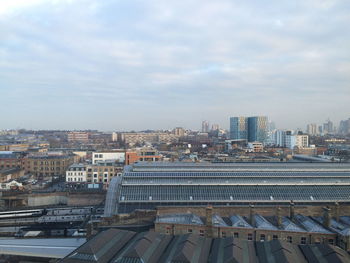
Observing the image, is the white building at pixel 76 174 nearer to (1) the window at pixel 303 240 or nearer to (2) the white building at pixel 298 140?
(1) the window at pixel 303 240

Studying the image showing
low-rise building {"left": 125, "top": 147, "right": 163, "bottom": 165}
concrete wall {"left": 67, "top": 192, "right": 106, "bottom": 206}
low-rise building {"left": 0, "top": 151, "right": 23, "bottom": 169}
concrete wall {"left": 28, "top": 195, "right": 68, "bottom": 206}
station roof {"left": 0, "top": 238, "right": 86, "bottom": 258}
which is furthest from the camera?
low-rise building {"left": 0, "top": 151, "right": 23, "bottom": 169}

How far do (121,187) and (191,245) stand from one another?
58.8 ft

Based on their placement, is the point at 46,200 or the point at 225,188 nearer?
the point at 225,188

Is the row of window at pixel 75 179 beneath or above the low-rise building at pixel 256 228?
beneath

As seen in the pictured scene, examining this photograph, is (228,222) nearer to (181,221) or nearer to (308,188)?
(181,221)

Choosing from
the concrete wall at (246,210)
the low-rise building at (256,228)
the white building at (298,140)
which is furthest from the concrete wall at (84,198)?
the white building at (298,140)

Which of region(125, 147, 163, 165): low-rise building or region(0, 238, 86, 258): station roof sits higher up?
region(125, 147, 163, 165): low-rise building

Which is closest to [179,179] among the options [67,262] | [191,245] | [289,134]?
[191,245]

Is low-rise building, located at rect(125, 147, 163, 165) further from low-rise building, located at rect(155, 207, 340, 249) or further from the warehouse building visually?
low-rise building, located at rect(155, 207, 340, 249)

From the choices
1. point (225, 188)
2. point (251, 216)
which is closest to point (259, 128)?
point (225, 188)

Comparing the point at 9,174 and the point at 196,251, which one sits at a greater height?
the point at 196,251

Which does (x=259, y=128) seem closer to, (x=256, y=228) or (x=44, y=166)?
(x=44, y=166)

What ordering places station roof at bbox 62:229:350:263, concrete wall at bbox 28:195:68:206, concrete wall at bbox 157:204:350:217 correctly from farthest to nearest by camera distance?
1. concrete wall at bbox 28:195:68:206
2. concrete wall at bbox 157:204:350:217
3. station roof at bbox 62:229:350:263

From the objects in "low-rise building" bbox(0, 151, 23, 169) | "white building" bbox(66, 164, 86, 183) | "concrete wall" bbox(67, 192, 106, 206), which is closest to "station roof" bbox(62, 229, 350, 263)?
"concrete wall" bbox(67, 192, 106, 206)
